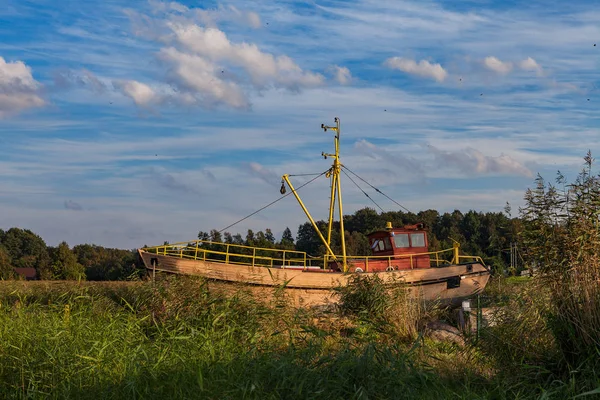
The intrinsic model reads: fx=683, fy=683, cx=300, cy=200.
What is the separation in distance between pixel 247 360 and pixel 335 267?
52.8 feet

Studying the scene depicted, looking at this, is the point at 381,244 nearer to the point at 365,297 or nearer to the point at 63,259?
the point at 365,297

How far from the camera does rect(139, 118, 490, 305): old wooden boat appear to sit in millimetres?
19719

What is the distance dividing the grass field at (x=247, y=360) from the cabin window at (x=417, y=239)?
36.0ft

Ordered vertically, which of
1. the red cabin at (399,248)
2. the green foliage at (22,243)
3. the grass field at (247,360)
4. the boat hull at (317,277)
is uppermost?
the green foliage at (22,243)

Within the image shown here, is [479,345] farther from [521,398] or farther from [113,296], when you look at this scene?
[113,296]

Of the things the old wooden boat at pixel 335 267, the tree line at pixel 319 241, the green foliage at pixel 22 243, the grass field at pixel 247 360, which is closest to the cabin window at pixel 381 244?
the old wooden boat at pixel 335 267

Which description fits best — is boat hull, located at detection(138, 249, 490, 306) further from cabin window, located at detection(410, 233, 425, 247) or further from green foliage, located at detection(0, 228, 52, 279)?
green foliage, located at detection(0, 228, 52, 279)

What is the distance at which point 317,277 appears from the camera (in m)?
21.3

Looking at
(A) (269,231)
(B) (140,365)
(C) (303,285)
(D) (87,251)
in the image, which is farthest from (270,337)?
(D) (87,251)

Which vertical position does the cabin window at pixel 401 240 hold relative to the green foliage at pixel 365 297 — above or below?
above

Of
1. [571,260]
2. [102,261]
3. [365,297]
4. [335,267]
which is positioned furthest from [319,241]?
[571,260]

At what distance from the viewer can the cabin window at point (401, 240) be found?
79.2ft

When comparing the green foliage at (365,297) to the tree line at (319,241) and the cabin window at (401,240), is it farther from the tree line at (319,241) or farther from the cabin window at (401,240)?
the tree line at (319,241)

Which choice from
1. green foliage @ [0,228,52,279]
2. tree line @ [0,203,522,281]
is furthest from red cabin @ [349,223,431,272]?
green foliage @ [0,228,52,279]
